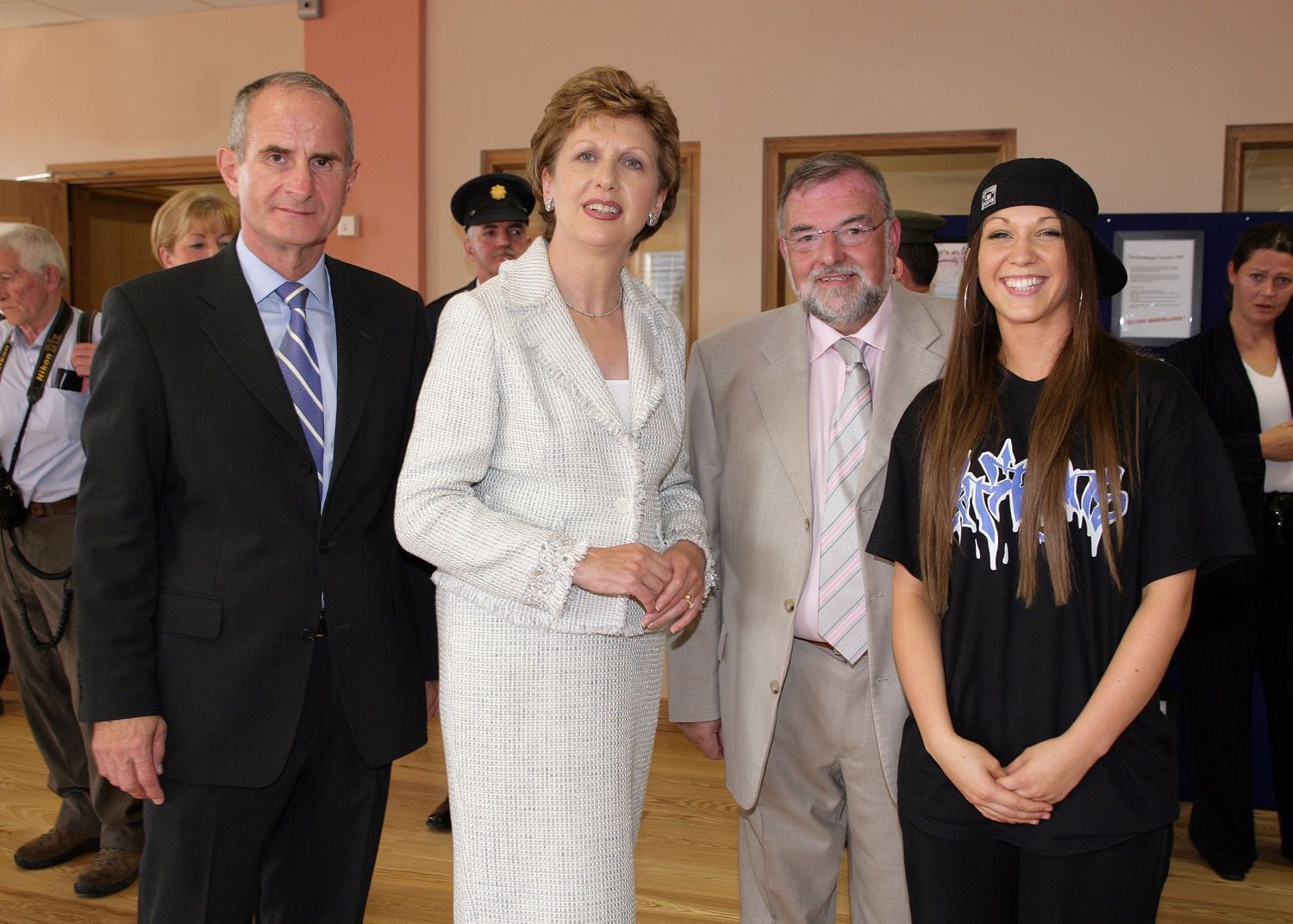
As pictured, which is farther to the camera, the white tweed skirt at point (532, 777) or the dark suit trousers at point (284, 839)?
the dark suit trousers at point (284, 839)

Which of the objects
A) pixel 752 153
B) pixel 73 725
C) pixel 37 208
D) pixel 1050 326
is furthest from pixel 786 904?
pixel 37 208

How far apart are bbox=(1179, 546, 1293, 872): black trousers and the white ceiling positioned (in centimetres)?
553

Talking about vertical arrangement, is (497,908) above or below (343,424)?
below

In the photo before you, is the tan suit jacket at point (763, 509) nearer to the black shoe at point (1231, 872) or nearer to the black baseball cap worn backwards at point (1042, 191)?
the black baseball cap worn backwards at point (1042, 191)

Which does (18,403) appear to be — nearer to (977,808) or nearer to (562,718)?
(562,718)

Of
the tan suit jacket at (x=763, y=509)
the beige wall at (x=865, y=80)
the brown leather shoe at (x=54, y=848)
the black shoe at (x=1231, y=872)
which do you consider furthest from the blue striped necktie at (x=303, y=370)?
the beige wall at (x=865, y=80)

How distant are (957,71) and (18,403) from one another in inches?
164

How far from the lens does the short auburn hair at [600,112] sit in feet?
5.64

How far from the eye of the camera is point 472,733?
163 centimetres

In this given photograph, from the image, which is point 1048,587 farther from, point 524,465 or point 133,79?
point 133,79

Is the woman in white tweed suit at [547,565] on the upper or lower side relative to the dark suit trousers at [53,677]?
upper

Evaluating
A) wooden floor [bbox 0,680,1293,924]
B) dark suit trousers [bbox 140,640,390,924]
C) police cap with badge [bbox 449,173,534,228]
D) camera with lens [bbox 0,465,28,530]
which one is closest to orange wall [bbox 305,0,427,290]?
police cap with badge [bbox 449,173,534,228]

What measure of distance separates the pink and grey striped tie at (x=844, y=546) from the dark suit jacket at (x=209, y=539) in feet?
2.70

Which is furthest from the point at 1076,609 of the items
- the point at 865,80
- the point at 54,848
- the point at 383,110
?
the point at 383,110
